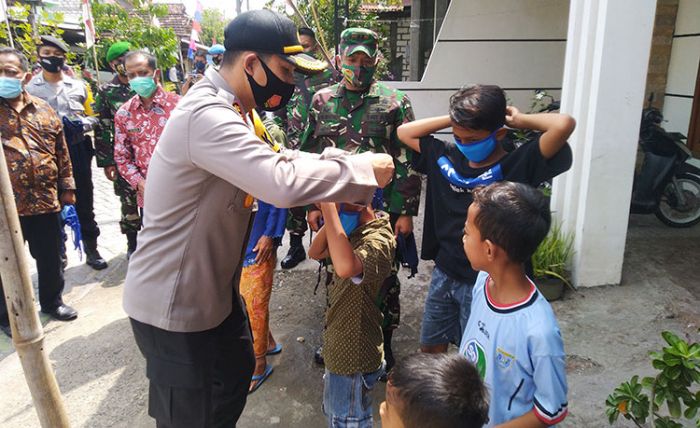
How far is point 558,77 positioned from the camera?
644 centimetres

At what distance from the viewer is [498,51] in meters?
6.31

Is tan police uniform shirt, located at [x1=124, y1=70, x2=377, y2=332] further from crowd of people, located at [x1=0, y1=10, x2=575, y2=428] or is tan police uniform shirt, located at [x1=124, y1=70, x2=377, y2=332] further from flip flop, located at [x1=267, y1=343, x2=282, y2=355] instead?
flip flop, located at [x1=267, y1=343, x2=282, y2=355]

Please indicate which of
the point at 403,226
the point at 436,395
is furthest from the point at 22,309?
the point at 403,226

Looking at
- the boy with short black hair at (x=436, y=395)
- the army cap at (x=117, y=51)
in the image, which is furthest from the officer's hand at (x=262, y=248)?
the army cap at (x=117, y=51)

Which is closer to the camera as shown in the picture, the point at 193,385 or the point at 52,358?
the point at 193,385

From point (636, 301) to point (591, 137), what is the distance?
1.21 meters

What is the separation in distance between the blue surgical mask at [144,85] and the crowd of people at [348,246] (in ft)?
5.32

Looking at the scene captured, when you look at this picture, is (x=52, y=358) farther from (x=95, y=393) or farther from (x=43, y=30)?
(x=43, y=30)

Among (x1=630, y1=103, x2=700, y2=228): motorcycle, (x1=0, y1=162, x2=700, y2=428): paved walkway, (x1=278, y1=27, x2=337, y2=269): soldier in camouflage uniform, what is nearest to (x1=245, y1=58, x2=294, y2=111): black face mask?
(x1=0, y1=162, x2=700, y2=428): paved walkway

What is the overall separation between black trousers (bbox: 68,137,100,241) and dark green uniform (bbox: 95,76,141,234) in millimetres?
104

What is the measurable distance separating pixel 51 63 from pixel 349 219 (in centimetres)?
Answer: 392

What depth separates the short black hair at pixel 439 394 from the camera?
1.15m

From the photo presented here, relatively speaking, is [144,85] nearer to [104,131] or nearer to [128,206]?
[104,131]

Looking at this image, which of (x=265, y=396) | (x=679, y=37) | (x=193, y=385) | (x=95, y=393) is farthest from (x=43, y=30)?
(x=679, y=37)
